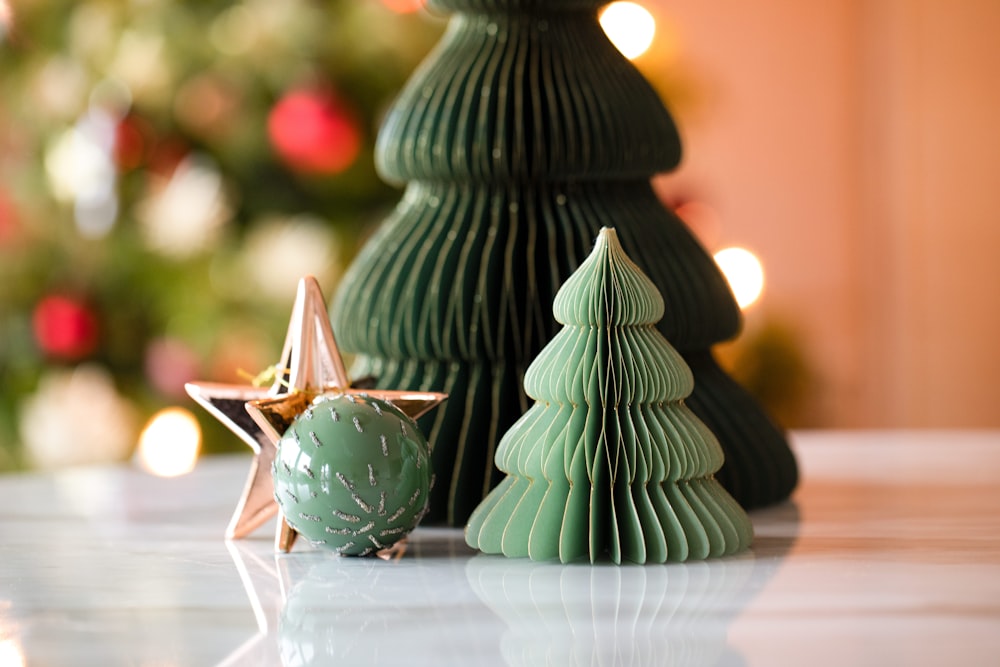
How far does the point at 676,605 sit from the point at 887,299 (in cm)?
211

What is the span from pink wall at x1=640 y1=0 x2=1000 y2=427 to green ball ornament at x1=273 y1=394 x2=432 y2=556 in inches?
74.6

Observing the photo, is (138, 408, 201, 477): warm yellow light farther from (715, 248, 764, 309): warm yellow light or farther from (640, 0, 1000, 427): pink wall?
(640, 0, 1000, 427): pink wall

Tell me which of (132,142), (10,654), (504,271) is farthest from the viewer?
(132,142)

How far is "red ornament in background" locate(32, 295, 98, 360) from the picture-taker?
1.56m

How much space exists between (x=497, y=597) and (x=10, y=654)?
0.18m

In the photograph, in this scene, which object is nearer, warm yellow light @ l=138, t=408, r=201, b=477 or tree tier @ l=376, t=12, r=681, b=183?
tree tier @ l=376, t=12, r=681, b=183

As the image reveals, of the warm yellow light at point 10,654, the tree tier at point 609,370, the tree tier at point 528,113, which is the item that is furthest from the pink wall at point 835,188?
the warm yellow light at point 10,654

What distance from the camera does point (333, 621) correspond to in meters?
0.48

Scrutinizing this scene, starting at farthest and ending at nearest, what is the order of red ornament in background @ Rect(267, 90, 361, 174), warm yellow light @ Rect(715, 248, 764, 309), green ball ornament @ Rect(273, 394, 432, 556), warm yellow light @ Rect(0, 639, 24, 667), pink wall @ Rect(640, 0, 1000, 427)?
pink wall @ Rect(640, 0, 1000, 427) → warm yellow light @ Rect(715, 248, 764, 309) → red ornament in background @ Rect(267, 90, 361, 174) → green ball ornament @ Rect(273, 394, 432, 556) → warm yellow light @ Rect(0, 639, 24, 667)

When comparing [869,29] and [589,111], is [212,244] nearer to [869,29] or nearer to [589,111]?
[589,111]

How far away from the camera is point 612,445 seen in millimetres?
564

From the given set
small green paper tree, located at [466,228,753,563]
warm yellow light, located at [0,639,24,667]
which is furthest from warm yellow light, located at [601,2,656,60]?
warm yellow light, located at [0,639,24,667]

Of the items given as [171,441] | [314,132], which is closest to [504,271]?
[314,132]

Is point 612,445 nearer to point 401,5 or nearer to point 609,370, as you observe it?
point 609,370
